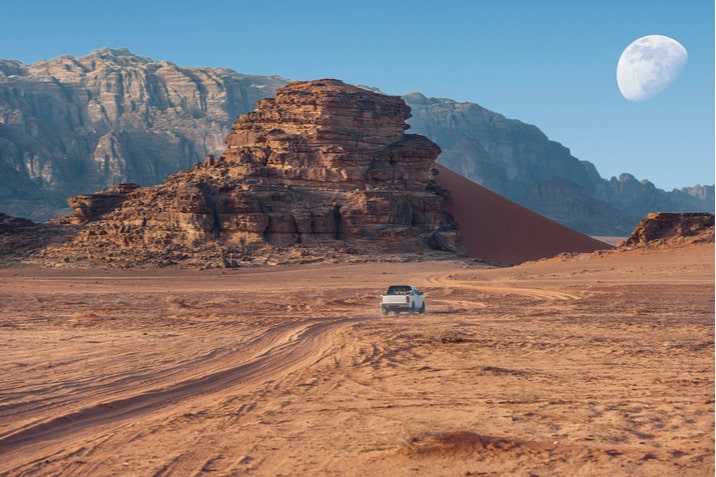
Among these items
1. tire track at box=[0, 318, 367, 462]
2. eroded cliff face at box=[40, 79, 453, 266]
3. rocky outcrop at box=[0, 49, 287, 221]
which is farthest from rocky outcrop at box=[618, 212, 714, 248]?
rocky outcrop at box=[0, 49, 287, 221]

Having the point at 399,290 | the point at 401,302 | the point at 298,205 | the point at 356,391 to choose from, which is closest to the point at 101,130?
the point at 298,205

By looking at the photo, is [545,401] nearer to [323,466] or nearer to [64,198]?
[323,466]

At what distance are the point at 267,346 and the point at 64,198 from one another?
136317mm

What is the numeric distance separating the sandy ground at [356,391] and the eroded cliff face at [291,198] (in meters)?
28.5

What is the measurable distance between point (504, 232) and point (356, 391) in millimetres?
63075

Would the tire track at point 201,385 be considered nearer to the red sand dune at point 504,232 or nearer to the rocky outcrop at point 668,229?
the rocky outcrop at point 668,229

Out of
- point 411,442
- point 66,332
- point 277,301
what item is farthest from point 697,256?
point 411,442

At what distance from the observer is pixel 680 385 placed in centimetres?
1233

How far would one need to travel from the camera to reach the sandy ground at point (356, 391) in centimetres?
860

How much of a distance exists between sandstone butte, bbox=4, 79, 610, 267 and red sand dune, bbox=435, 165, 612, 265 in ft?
0.62

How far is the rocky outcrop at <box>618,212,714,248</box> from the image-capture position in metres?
52.7

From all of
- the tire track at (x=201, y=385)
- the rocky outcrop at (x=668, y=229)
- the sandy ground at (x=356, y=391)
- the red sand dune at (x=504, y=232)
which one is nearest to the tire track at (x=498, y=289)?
the sandy ground at (x=356, y=391)

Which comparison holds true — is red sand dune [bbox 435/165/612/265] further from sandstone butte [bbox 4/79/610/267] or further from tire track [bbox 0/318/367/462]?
tire track [bbox 0/318/367/462]

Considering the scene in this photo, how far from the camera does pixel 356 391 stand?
484 inches
